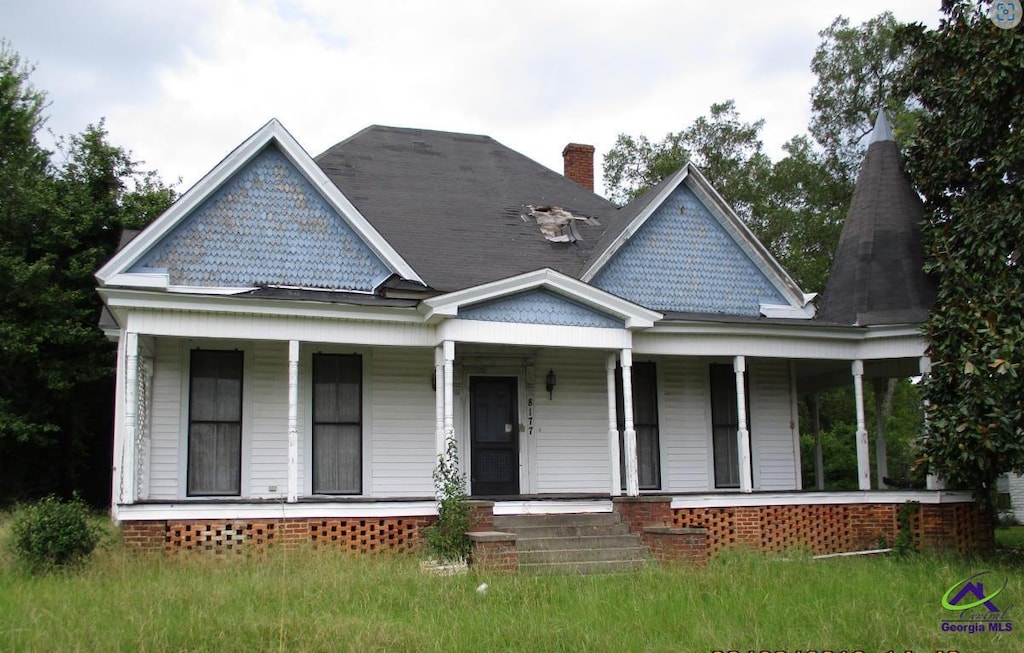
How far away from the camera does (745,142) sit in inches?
1304

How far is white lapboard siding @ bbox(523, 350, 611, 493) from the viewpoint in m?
15.4

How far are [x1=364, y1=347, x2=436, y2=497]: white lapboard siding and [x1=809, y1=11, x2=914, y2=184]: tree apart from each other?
21138mm

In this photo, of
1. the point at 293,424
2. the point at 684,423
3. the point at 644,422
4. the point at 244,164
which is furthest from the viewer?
the point at 684,423

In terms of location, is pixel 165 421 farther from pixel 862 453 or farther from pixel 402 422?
pixel 862 453

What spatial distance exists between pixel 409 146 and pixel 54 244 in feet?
28.5

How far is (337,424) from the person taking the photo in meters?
14.3

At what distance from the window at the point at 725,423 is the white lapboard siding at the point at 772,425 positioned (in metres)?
0.23

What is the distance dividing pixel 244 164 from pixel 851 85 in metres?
23.6

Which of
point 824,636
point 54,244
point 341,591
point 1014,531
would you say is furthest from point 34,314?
point 1014,531

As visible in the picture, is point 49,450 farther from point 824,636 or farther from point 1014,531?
point 1014,531

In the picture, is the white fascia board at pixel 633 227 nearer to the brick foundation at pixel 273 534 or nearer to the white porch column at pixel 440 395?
the white porch column at pixel 440 395

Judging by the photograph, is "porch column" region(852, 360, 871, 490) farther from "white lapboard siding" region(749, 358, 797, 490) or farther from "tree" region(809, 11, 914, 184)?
"tree" region(809, 11, 914, 184)

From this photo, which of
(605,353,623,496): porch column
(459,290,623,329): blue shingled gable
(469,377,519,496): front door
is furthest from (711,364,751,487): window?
(469,377,519,496): front door

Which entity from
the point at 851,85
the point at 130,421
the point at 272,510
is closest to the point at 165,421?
the point at 130,421
